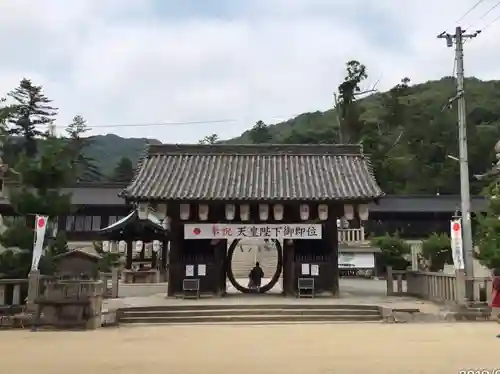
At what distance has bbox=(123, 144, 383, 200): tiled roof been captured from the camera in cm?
2116

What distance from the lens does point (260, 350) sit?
1085cm

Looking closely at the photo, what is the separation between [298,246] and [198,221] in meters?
4.18

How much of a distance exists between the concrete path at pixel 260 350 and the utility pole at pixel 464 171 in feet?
13.8

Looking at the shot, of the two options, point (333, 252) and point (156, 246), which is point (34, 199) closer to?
point (333, 252)

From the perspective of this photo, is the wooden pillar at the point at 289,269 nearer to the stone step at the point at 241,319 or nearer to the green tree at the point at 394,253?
the stone step at the point at 241,319

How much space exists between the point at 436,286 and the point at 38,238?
1378 cm

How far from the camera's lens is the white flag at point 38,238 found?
15.9 metres

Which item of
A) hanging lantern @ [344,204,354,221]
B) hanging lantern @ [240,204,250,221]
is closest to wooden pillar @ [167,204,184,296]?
hanging lantern @ [240,204,250,221]

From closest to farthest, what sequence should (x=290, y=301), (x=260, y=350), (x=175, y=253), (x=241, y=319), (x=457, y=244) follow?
(x=260, y=350) → (x=241, y=319) → (x=457, y=244) → (x=290, y=301) → (x=175, y=253)

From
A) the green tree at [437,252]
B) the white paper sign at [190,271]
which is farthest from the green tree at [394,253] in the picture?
the white paper sign at [190,271]

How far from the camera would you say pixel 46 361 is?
9.54 metres

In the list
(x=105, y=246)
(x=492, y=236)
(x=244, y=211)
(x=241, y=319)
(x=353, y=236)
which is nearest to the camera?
(x=241, y=319)

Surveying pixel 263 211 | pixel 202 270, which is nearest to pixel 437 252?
pixel 263 211

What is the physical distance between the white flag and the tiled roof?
16.2ft
